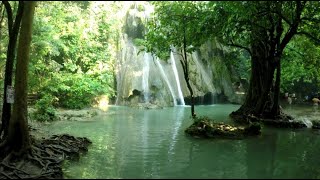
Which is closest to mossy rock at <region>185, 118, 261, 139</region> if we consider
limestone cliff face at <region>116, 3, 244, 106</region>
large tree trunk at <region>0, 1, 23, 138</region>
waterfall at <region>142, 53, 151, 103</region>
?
large tree trunk at <region>0, 1, 23, 138</region>

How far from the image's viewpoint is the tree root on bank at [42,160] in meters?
9.07

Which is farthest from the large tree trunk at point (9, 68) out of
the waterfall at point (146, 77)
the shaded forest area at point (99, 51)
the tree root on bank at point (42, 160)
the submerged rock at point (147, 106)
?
the waterfall at point (146, 77)

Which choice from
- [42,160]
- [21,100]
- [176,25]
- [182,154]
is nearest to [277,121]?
[176,25]

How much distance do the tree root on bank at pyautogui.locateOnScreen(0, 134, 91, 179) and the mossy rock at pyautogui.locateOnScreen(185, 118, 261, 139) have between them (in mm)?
4829

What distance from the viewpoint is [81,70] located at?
27906 mm

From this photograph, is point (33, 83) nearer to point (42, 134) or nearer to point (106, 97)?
point (42, 134)

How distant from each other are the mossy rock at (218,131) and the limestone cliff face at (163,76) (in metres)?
13.2

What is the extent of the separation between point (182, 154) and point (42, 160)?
4128 mm

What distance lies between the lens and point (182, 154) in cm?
1195

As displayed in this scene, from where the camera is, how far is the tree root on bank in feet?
29.8

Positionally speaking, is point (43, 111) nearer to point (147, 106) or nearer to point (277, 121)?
point (147, 106)

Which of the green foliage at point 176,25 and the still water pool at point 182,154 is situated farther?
the green foliage at point 176,25

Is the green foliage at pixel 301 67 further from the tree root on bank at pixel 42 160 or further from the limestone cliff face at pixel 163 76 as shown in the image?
the tree root on bank at pixel 42 160

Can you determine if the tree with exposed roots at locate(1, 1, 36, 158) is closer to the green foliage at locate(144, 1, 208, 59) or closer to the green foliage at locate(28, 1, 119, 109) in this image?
the green foliage at locate(144, 1, 208, 59)
